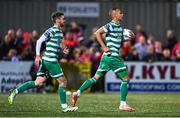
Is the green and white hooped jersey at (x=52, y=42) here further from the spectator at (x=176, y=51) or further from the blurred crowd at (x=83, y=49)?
the spectator at (x=176, y=51)

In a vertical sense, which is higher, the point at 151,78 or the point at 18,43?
the point at 18,43

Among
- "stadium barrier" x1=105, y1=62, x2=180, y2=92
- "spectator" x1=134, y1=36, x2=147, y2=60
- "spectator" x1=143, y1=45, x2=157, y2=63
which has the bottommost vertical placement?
"stadium barrier" x1=105, y1=62, x2=180, y2=92

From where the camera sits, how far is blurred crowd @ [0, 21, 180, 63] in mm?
27281

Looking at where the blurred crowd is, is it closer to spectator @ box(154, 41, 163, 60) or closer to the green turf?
spectator @ box(154, 41, 163, 60)

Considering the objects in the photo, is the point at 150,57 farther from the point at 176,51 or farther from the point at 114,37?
the point at 114,37

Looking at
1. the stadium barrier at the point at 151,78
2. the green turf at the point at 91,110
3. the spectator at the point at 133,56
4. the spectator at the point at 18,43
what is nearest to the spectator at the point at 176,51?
the stadium barrier at the point at 151,78

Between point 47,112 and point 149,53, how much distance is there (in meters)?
11.8

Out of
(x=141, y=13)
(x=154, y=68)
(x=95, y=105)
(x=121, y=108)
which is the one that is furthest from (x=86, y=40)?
(x=121, y=108)

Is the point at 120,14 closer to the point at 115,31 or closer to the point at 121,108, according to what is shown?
the point at 115,31

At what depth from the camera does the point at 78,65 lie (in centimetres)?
2747

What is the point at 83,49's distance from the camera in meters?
28.2

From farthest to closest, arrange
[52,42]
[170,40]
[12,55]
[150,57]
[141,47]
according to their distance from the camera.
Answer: [170,40], [141,47], [150,57], [12,55], [52,42]

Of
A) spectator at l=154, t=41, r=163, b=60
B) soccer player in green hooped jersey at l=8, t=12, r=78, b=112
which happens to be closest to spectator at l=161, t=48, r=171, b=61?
spectator at l=154, t=41, r=163, b=60

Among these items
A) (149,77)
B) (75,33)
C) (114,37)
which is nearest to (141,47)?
(149,77)
